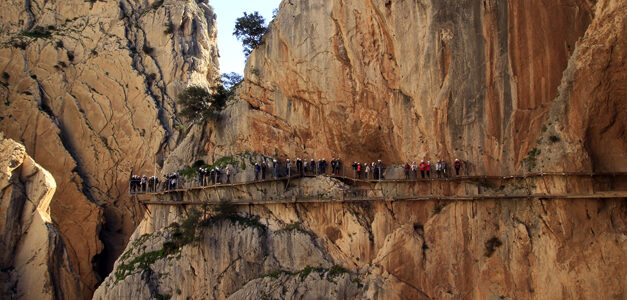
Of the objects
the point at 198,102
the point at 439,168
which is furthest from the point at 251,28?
the point at 439,168

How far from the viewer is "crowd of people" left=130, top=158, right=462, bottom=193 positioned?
1076 inches

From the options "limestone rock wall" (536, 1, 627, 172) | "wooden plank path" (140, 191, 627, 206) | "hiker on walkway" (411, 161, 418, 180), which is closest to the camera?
"limestone rock wall" (536, 1, 627, 172)

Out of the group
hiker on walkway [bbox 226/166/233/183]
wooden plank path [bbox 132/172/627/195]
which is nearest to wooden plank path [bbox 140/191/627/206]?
wooden plank path [bbox 132/172/627/195]

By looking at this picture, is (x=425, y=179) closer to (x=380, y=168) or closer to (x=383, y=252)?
(x=380, y=168)

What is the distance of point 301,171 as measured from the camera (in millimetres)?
32281

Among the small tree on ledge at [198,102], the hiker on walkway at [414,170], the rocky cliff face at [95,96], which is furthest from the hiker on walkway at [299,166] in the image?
the rocky cliff face at [95,96]

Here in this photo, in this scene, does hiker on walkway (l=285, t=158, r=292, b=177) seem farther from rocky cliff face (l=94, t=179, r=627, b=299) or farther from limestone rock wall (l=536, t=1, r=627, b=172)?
limestone rock wall (l=536, t=1, r=627, b=172)

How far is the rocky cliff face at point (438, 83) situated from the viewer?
22.7 m

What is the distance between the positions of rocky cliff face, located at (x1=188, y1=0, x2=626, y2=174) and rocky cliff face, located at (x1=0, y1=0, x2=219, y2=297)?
48.2ft

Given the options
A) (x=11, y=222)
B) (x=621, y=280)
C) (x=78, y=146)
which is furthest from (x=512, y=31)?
(x=78, y=146)

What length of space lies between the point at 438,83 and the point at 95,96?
3737 centimetres

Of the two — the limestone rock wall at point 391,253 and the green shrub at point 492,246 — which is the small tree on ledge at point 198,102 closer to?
the limestone rock wall at point 391,253

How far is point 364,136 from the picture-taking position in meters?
30.7

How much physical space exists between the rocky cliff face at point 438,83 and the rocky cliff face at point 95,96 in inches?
579
